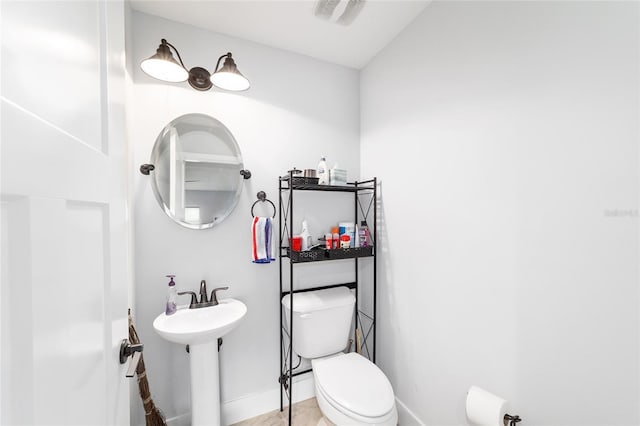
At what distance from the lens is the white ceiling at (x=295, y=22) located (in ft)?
4.64

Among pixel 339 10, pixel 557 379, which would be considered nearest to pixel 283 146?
pixel 339 10

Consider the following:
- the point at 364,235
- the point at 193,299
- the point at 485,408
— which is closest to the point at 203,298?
the point at 193,299

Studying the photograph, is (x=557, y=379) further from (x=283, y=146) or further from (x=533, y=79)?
(x=283, y=146)

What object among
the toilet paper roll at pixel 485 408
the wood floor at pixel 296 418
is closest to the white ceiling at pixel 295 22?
the toilet paper roll at pixel 485 408

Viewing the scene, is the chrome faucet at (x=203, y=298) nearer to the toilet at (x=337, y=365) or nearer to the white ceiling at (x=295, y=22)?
the toilet at (x=337, y=365)

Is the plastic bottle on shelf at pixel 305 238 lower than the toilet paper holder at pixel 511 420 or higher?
higher

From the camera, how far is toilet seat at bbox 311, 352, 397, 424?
3.95 feet

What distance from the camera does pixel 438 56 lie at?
139 cm

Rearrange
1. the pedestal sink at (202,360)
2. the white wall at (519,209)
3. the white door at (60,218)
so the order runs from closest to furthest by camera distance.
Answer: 1. the white door at (60,218)
2. the white wall at (519,209)
3. the pedestal sink at (202,360)

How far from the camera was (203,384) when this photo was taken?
141 centimetres

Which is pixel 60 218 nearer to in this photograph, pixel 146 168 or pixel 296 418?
pixel 146 168

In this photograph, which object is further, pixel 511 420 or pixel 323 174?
pixel 323 174

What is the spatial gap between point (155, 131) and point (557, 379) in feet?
6.99

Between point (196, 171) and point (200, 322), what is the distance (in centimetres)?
87
